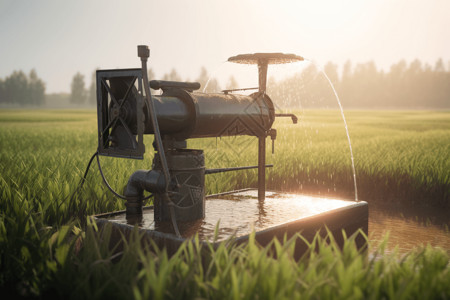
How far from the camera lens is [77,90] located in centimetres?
12112

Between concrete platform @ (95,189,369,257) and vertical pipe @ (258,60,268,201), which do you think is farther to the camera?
vertical pipe @ (258,60,268,201)

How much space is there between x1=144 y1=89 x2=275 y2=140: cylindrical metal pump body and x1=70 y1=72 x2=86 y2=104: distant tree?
12235 cm

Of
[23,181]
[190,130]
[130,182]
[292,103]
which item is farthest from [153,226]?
[23,181]

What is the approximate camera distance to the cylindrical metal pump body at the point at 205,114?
350cm

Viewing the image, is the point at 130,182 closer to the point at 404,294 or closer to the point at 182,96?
the point at 182,96

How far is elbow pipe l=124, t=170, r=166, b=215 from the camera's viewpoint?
140 inches

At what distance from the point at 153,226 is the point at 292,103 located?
189 centimetres

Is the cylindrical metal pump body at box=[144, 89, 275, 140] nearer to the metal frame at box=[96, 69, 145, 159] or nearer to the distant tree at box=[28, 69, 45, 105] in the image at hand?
the metal frame at box=[96, 69, 145, 159]

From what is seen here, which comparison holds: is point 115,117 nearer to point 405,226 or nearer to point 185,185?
point 185,185

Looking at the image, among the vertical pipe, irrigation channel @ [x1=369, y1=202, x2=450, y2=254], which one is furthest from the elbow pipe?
irrigation channel @ [x1=369, y1=202, x2=450, y2=254]

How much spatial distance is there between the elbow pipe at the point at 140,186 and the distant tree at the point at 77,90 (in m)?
122

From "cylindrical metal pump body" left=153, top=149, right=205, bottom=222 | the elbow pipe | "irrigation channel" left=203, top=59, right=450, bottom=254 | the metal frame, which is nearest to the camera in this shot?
the metal frame

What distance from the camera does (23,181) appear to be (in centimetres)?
534

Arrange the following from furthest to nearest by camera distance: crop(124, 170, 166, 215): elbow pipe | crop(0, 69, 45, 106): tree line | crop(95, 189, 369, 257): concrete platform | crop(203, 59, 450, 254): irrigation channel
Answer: crop(0, 69, 45, 106): tree line < crop(203, 59, 450, 254): irrigation channel < crop(124, 170, 166, 215): elbow pipe < crop(95, 189, 369, 257): concrete platform
